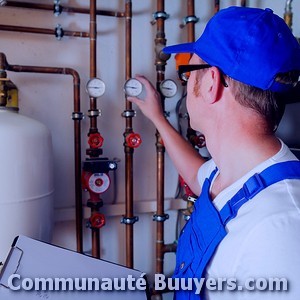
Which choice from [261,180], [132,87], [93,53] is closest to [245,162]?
[261,180]

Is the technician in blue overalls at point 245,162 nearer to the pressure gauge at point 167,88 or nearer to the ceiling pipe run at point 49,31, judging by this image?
the pressure gauge at point 167,88

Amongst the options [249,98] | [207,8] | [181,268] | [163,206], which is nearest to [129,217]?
[163,206]

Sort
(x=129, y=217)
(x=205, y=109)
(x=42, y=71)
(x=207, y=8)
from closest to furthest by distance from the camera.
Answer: (x=205, y=109) < (x=42, y=71) < (x=129, y=217) < (x=207, y=8)

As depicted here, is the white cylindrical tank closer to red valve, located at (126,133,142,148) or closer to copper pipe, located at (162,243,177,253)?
red valve, located at (126,133,142,148)

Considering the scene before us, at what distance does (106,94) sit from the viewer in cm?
122

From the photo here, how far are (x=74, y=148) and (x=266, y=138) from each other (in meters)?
0.67

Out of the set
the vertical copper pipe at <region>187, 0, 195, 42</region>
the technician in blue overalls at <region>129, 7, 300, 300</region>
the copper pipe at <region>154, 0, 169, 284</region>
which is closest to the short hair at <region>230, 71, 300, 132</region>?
the technician in blue overalls at <region>129, 7, 300, 300</region>

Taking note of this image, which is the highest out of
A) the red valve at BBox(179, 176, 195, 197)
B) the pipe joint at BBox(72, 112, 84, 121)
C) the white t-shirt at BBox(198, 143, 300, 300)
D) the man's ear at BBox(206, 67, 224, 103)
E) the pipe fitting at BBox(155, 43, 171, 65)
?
the pipe fitting at BBox(155, 43, 171, 65)

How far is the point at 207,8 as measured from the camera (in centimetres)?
132

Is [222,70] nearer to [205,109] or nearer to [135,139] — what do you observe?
[205,109]

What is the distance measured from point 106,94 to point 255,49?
2.21ft

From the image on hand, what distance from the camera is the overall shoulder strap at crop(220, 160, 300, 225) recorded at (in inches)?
24.0

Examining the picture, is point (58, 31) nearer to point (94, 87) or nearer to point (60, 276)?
point (94, 87)

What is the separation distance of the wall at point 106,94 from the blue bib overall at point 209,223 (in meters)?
A: 0.43
